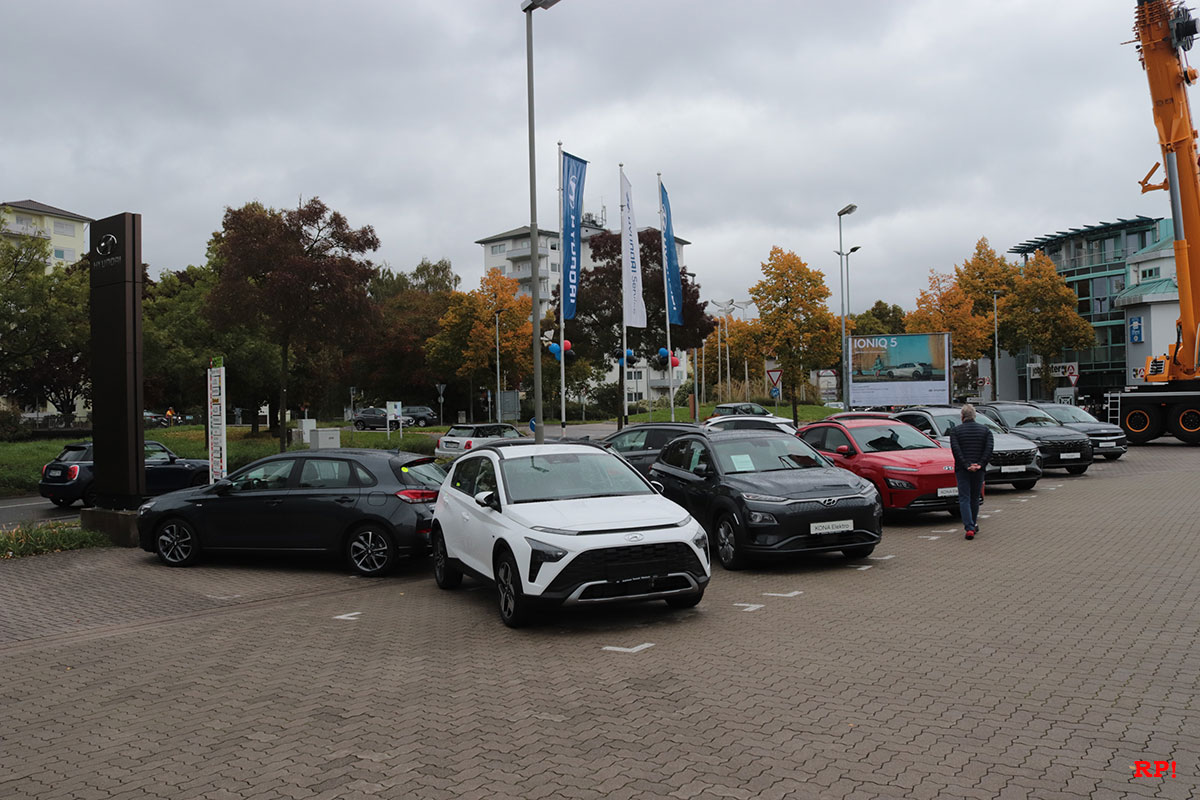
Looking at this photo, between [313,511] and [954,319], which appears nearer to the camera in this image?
[313,511]

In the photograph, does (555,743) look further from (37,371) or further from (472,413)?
(472,413)

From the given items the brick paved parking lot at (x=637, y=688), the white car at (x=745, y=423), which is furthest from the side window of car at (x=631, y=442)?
the brick paved parking lot at (x=637, y=688)

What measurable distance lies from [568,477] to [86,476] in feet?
51.5

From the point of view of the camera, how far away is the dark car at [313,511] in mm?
10625

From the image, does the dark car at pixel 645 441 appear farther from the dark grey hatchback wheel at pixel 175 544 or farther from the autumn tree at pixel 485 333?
the autumn tree at pixel 485 333

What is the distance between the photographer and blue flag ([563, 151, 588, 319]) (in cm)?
2347

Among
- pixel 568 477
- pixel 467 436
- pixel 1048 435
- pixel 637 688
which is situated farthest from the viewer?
pixel 467 436

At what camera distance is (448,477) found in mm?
9977

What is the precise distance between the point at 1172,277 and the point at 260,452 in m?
56.9

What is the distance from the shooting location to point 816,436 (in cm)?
1522

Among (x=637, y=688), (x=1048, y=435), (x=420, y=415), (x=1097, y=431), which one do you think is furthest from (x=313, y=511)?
(x=420, y=415)

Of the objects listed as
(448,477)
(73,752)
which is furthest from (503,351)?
(73,752)

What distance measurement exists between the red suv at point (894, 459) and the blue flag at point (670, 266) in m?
15.4

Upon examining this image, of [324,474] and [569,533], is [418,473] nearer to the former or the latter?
[324,474]
